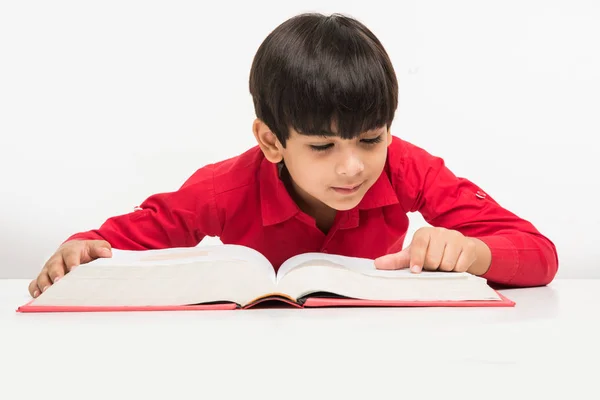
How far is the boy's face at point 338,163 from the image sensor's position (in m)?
1.35

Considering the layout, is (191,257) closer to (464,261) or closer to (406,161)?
(464,261)

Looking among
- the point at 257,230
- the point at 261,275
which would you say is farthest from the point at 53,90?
the point at 261,275

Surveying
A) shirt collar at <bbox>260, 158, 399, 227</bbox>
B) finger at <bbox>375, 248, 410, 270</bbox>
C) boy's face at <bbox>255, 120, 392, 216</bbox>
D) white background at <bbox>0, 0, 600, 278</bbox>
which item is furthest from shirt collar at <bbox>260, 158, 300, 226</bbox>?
white background at <bbox>0, 0, 600, 278</bbox>

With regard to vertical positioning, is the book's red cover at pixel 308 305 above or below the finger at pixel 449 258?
below

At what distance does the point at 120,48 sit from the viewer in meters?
2.61

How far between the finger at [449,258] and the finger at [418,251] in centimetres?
3

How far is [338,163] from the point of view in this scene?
135cm

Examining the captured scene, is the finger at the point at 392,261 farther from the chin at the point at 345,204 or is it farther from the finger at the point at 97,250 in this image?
the finger at the point at 97,250

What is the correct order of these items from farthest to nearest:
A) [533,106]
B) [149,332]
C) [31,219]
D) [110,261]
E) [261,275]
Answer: [533,106] → [31,219] → [110,261] → [261,275] → [149,332]

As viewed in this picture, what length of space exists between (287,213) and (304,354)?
691 millimetres

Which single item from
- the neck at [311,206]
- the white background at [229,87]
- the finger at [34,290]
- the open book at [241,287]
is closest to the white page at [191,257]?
the open book at [241,287]

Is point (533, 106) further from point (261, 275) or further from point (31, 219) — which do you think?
point (261, 275)

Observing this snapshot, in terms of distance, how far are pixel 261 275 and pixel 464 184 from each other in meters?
0.61

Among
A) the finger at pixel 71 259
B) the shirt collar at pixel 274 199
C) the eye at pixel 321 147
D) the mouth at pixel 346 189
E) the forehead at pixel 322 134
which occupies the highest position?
the forehead at pixel 322 134
